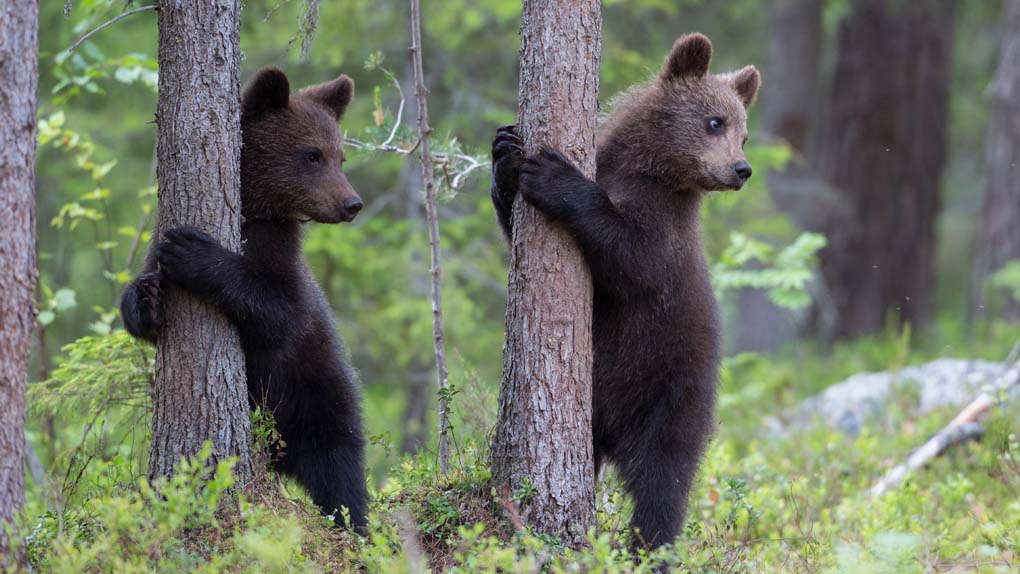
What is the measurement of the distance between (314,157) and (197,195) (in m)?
1.14

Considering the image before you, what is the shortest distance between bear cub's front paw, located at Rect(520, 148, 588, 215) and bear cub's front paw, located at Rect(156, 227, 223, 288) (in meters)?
1.55

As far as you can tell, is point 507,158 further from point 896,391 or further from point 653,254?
point 896,391

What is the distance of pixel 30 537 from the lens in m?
4.74

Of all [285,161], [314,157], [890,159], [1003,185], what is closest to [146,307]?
[285,161]

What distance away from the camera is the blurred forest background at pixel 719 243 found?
6.37 meters

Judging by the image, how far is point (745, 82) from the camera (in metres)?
6.64

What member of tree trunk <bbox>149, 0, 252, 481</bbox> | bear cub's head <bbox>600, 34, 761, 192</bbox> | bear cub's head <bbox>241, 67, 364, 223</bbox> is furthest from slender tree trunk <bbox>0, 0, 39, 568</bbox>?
bear cub's head <bbox>600, 34, 761, 192</bbox>

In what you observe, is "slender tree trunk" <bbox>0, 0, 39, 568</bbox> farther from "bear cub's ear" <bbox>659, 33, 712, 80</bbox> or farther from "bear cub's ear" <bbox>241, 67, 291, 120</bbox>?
"bear cub's ear" <bbox>659, 33, 712, 80</bbox>

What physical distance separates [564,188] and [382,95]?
22.3 ft

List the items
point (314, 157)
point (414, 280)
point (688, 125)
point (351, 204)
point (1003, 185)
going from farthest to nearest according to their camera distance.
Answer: point (1003, 185)
point (414, 280)
point (688, 125)
point (314, 157)
point (351, 204)

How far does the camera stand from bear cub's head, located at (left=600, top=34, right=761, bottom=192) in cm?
606

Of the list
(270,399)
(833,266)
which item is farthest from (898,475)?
(833,266)

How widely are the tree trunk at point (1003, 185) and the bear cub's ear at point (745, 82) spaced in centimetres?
809

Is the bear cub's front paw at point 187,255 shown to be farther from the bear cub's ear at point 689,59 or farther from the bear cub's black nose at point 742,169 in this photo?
the bear cub's ear at point 689,59
